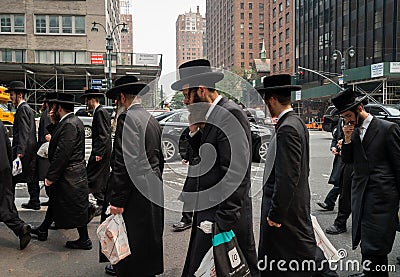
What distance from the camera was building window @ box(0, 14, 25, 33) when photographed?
38.9m

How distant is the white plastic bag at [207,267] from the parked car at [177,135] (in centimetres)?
306

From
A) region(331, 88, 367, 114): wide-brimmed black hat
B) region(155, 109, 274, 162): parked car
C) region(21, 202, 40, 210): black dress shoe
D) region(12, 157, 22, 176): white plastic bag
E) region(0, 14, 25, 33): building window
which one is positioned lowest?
region(21, 202, 40, 210): black dress shoe

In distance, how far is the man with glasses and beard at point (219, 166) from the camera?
9.21 ft

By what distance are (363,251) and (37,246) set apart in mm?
3866

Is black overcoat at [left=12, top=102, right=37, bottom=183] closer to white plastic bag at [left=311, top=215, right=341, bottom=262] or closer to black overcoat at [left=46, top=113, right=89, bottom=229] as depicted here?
black overcoat at [left=46, top=113, right=89, bottom=229]

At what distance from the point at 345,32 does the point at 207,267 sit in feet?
168

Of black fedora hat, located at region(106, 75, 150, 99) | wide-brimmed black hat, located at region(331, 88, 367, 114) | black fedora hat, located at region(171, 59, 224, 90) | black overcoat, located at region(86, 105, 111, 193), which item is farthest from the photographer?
black overcoat, located at region(86, 105, 111, 193)

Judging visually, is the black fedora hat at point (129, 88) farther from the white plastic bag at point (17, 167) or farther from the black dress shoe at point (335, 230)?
the black dress shoe at point (335, 230)

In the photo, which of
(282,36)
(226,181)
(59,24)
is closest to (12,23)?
(59,24)

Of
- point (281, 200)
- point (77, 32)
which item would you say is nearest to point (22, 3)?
point (77, 32)

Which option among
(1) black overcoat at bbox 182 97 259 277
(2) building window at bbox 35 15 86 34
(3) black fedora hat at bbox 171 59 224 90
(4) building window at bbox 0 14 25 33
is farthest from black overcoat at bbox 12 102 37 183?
(4) building window at bbox 0 14 25 33

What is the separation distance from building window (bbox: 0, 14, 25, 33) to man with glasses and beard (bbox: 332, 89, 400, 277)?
4238cm

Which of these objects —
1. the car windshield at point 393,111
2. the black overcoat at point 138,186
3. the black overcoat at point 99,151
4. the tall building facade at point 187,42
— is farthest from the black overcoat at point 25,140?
the car windshield at point 393,111

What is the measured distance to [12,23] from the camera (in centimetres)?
3897
